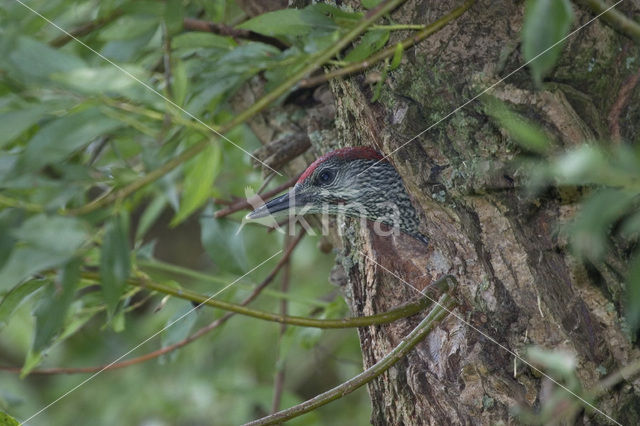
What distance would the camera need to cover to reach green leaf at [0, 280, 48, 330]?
190 cm

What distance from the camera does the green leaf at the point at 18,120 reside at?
1.42 m

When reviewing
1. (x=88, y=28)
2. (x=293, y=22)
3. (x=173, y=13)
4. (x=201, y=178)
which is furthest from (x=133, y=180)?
(x=88, y=28)

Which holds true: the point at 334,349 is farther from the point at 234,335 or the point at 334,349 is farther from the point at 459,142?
the point at 459,142

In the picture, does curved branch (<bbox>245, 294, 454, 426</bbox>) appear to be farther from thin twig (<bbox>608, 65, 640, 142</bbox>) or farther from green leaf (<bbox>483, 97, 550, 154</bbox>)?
thin twig (<bbox>608, 65, 640, 142</bbox>)

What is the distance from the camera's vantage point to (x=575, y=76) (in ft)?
5.85

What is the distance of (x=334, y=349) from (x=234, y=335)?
54 cm

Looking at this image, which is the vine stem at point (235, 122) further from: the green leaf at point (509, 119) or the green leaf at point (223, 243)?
the green leaf at point (223, 243)

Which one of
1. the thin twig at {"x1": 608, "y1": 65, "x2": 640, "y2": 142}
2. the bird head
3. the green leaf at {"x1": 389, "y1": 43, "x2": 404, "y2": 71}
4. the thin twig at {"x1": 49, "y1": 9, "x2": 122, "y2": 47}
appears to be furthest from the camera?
the bird head

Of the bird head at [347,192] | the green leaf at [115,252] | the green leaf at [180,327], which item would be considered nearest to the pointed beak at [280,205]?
the bird head at [347,192]

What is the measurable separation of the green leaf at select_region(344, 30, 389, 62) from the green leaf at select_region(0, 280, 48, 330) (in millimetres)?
912

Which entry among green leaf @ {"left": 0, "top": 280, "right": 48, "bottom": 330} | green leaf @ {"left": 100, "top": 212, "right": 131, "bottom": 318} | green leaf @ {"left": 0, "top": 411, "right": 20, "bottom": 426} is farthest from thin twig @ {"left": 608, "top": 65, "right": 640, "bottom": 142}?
green leaf @ {"left": 0, "top": 411, "right": 20, "bottom": 426}

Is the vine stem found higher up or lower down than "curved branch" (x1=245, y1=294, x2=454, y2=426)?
higher up

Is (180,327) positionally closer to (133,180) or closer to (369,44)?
(133,180)

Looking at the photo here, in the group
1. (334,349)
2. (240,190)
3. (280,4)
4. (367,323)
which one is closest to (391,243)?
(367,323)
